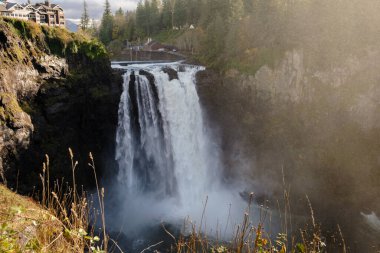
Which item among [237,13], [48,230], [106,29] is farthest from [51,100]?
[106,29]

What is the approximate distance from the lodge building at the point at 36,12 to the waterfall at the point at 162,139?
11564mm

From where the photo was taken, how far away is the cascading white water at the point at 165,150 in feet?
92.7

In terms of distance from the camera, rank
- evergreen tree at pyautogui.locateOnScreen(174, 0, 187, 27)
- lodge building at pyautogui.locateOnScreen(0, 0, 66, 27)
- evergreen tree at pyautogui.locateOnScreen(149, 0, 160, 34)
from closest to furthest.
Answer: lodge building at pyautogui.locateOnScreen(0, 0, 66, 27) → evergreen tree at pyautogui.locateOnScreen(174, 0, 187, 27) → evergreen tree at pyautogui.locateOnScreen(149, 0, 160, 34)

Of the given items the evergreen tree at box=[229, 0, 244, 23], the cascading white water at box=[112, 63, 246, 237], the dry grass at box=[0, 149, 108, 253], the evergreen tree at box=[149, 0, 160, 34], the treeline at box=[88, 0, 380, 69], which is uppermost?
the evergreen tree at box=[149, 0, 160, 34]

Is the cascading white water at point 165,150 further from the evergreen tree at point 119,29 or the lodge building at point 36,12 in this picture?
the evergreen tree at point 119,29

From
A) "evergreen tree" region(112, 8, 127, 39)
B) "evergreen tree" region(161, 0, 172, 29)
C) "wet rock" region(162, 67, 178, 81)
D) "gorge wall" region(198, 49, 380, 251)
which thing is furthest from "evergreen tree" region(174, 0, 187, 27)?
"wet rock" region(162, 67, 178, 81)

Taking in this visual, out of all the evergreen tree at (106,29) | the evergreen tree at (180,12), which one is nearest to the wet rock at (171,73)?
the evergreen tree at (180,12)

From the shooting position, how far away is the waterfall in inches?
1120

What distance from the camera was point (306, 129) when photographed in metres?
28.9

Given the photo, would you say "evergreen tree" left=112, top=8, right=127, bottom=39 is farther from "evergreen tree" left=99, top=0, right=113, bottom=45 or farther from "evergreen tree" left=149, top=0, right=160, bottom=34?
"evergreen tree" left=149, top=0, right=160, bottom=34

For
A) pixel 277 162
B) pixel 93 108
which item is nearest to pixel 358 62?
pixel 277 162

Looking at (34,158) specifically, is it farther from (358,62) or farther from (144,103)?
(358,62)

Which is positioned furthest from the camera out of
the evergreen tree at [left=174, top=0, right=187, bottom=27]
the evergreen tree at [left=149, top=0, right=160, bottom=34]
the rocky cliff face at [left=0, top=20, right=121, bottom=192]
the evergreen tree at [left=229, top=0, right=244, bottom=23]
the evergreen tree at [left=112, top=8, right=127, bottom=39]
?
the evergreen tree at [left=112, top=8, right=127, bottom=39]

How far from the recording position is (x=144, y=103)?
1122 inches
